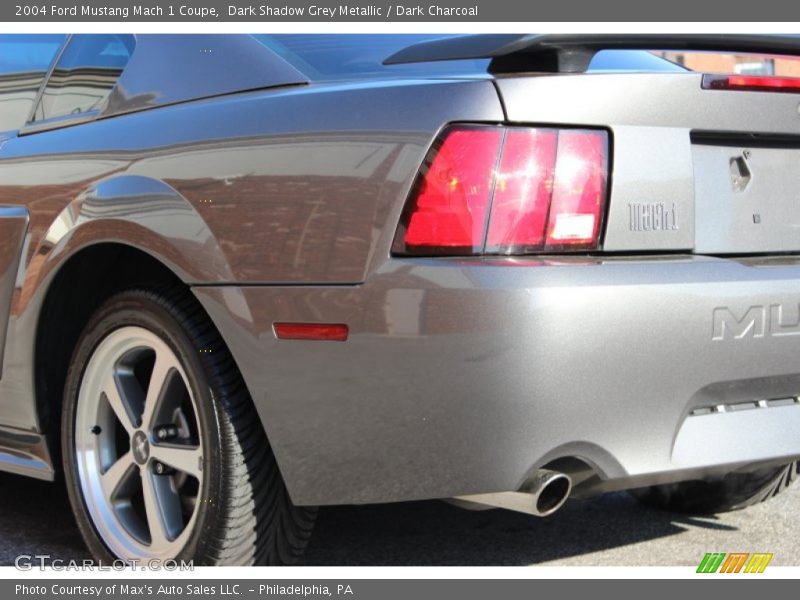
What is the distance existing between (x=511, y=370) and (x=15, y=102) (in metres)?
2.27

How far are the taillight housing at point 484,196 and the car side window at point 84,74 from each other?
129cm

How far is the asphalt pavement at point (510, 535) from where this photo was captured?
3.45 metres

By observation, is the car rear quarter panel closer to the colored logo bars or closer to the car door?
the car door

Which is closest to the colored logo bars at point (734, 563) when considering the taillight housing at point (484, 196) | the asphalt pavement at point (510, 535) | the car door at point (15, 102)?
the asphalt pavement at point (510, 535)

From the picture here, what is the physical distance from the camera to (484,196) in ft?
8.35

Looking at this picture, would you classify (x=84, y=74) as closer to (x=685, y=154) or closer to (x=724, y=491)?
(x=685, y=154)

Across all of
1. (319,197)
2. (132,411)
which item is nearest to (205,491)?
(132,411)

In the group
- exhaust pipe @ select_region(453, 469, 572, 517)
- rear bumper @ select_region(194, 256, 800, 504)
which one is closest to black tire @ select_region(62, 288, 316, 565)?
rear bumper @ select_region(194, 256, 800, 504)

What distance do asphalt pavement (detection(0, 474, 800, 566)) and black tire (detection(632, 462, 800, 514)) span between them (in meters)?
0.04

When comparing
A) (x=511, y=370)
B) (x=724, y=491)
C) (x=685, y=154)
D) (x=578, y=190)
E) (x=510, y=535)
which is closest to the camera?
(x=511, y=370)

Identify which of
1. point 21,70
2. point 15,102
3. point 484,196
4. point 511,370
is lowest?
point 511,370

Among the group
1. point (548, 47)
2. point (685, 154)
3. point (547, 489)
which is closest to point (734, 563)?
point (547, 489)

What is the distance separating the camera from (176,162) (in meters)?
2.96

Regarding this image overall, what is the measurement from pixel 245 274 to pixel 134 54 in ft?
3.29
